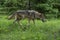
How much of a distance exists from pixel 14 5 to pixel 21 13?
9.98 meters

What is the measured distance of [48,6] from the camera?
20.5 metres

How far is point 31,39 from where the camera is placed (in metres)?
9.65

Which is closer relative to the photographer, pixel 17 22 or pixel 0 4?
pixel 17 22

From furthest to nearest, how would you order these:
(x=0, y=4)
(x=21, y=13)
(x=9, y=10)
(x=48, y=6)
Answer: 1. (x=0, y=4)
2. (x=9, y=10)
3. (x=48, y=6)
4. (x=21, y=13)

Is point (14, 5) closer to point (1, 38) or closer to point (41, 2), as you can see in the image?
point (41, 2)

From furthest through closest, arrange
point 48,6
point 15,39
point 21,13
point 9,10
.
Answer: point 9,10 → point 48,6 → point 21,13 → point 15,39

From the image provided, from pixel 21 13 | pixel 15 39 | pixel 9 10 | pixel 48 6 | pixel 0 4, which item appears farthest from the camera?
pixel 0 4

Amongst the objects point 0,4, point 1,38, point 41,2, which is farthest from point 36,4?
point 1,38

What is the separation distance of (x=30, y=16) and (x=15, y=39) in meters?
3.50

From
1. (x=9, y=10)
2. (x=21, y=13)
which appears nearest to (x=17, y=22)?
(x=21, y=13)

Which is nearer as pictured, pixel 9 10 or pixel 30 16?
pixel 30 16

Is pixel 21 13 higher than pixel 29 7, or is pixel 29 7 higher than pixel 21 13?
pixel 21 13

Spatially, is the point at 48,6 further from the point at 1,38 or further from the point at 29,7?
the point at 1,38

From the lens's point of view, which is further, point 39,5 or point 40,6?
point 39,5
